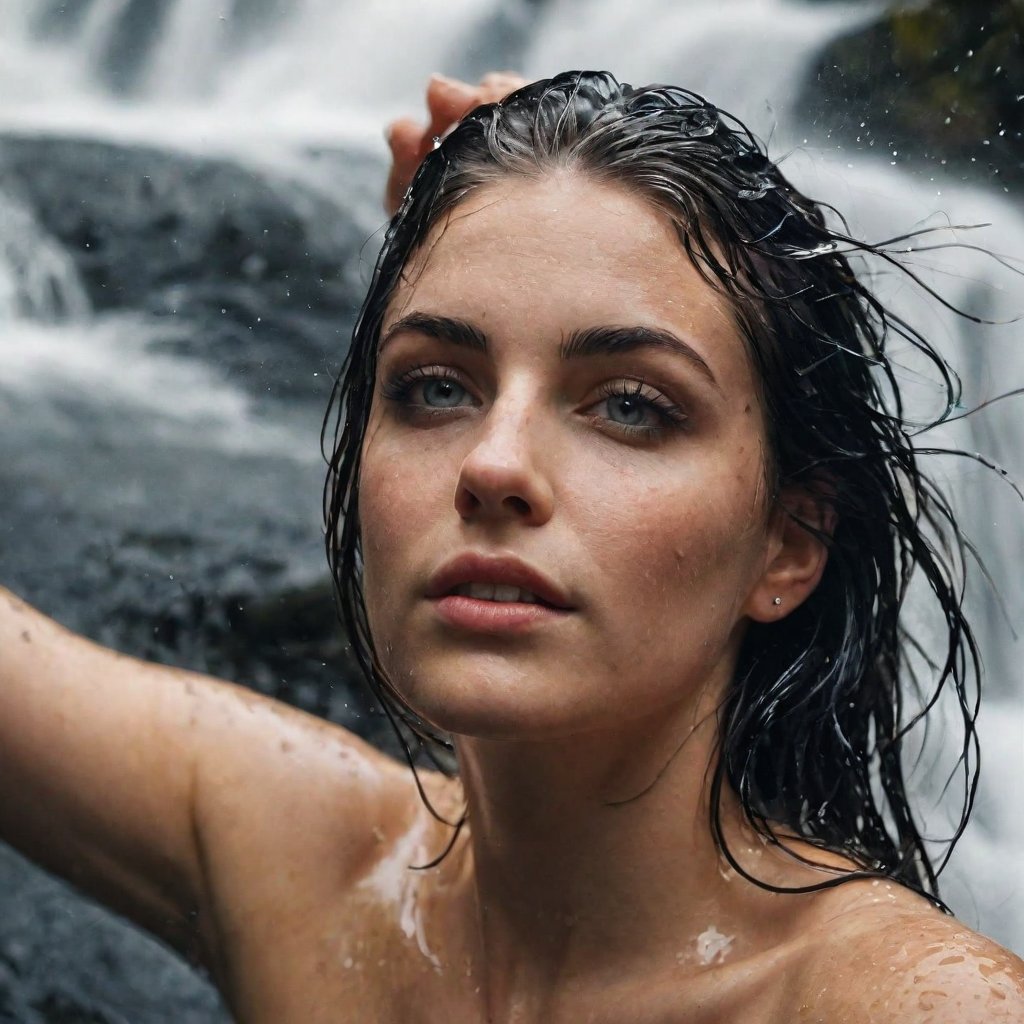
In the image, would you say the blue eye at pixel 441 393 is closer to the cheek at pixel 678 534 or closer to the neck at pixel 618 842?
the cheek at pixel 678 534

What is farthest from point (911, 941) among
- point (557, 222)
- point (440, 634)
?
point (557, 222)

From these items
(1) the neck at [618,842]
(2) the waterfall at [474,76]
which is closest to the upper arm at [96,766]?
(1) the neck at [618,842]

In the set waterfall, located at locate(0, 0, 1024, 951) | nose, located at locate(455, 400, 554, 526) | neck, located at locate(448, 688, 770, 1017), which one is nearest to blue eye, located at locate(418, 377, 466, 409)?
nose, located at locate(455, 400, 554, 526)

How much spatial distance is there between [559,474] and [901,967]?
2.31 ft

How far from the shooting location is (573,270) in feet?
6.55

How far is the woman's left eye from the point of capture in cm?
197

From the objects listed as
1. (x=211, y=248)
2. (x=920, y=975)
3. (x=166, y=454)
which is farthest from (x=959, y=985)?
(x=211, y=248)

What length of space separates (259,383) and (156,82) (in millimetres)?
2598

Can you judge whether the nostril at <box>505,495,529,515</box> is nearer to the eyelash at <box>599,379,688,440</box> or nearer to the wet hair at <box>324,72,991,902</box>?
the eyelash at <box>599,379,688,440</box>

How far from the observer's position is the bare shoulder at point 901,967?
171cm

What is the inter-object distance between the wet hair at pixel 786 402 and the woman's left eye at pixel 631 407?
0.61 ft

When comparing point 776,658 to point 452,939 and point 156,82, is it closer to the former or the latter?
point 452,939

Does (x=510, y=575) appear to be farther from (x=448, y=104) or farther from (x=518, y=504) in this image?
(x=448, y=104)

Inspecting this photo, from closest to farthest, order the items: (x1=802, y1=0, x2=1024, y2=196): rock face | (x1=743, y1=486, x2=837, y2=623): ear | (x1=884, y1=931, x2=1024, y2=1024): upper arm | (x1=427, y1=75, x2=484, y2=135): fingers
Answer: (x1=884, y1=931, x2=1024, y2=1024): upper arm, (x1=743, y1=486, x2=837, y2=623): ear, (x1=427, y1=75, x2=484, y2=135): fingers, (x1=802, y1=0, x2=1024, y2=196): rock face
